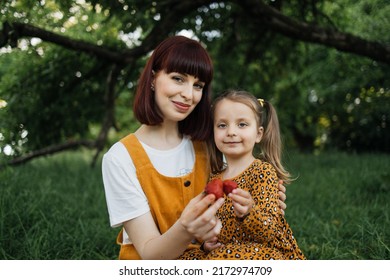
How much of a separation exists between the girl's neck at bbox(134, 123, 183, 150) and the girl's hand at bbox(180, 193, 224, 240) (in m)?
0.58

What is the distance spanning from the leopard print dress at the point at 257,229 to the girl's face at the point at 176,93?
389 millimetres

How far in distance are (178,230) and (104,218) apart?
82.3 inches

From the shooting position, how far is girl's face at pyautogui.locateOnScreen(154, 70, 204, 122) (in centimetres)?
203

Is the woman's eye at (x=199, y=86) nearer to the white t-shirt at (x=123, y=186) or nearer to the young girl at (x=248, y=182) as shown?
the young girl at (x=248, y=182)

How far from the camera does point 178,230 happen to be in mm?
1687

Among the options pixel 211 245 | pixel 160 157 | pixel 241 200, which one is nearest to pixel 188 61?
pixel 160 157

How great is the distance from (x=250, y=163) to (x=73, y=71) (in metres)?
3.33

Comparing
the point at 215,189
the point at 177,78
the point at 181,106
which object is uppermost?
the point at 177,78

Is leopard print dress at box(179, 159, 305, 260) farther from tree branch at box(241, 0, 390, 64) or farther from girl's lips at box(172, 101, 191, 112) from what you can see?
tree branch at box(241, 0, 390, 64)

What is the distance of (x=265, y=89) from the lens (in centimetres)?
735

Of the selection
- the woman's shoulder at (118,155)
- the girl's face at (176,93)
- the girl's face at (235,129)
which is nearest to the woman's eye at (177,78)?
the girl's face at (176,93)

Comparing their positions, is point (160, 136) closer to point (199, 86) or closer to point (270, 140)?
point (199, 86)

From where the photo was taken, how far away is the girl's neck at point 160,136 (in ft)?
7.01

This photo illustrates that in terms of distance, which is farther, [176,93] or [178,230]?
[176,93]
